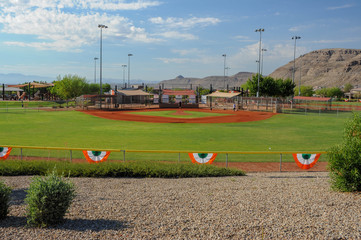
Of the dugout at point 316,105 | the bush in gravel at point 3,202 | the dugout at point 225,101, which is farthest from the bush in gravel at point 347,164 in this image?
the dugout at point 225,101

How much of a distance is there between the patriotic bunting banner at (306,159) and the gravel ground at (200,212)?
4.33 meters

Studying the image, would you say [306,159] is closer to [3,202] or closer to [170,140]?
[170,140]

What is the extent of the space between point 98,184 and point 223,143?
1465 centimetres

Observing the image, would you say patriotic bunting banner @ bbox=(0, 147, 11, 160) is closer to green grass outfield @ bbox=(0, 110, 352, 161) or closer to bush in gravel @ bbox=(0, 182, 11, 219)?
green grass outfield @ bbox=(0, 110, 352, 161)

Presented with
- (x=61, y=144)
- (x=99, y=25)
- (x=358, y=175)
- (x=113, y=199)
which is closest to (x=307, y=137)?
(x=358, y=175)

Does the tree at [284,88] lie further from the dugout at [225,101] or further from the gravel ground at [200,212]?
the gravel ground at [200,212]

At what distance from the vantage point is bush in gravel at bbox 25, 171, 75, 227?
816cm

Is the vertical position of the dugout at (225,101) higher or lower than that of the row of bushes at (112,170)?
higher

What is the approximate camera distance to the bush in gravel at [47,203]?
26.8 ft

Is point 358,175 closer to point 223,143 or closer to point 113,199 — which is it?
point 113,199

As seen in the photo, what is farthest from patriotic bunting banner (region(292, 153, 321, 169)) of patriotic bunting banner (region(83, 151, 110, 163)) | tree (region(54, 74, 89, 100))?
tree (region(54, 74, 89, 100))

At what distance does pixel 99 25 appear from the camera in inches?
3027

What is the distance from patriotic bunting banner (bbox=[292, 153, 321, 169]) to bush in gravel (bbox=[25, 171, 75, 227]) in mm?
12946

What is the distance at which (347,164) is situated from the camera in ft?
38.3
